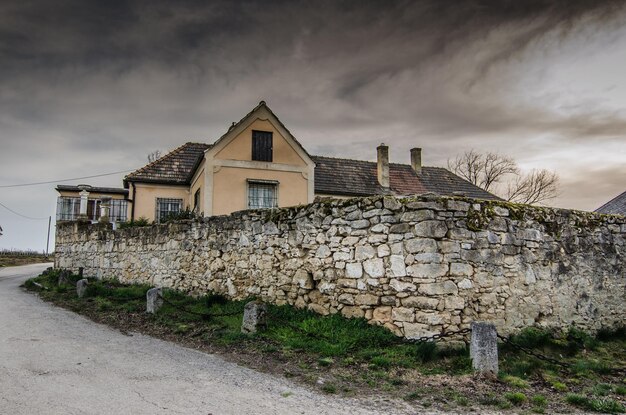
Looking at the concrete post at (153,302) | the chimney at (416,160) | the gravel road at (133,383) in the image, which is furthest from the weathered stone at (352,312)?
the chimney at (416,160)

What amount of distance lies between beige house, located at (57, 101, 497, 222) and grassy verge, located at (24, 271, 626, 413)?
1031 cm

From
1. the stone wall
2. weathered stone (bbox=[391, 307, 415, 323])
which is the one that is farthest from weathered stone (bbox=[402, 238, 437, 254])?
weathered stone (bbox=[391, 307, 415, 323])

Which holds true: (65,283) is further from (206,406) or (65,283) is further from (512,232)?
(512,232)

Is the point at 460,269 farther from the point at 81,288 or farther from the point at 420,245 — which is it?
the point at 81,288

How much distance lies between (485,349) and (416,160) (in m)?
23.4

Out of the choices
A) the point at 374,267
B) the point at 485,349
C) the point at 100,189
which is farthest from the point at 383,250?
the point at 100,189

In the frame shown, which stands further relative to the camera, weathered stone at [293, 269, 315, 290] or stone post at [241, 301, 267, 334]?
weathered stone at [293, 269, 315, 290]

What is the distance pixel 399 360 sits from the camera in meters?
6.99

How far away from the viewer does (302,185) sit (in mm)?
21641

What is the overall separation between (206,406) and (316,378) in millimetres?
1749

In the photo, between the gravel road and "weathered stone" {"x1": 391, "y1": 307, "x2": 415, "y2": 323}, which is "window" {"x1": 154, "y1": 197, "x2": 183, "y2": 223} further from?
"weathered stone" {"x1": 391, "y1": 307, "x2": 415, "y2": 323}

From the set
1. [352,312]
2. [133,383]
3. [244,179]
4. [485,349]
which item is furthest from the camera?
[244,179]

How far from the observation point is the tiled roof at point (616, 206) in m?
24.6

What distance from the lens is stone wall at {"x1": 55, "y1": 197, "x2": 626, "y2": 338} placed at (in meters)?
7.88
